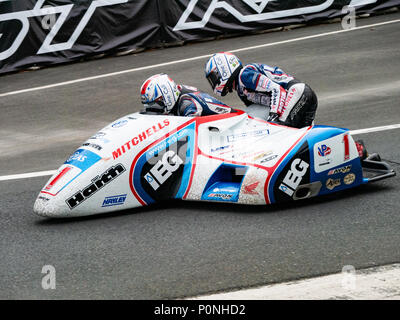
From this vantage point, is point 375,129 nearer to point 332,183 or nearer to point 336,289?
point 332,183

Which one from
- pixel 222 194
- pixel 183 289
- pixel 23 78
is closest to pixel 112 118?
pixel 23 78

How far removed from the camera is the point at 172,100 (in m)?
A: 7.24

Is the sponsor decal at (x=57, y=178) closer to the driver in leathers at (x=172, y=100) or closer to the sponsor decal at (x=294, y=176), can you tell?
the driver in leathers at (x=172, y=100)

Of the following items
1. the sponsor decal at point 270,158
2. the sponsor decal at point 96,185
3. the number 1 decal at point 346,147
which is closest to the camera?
the sponsor decal at point 96,185

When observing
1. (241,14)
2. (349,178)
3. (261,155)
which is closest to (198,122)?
(261,155)

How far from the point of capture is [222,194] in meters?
6.79

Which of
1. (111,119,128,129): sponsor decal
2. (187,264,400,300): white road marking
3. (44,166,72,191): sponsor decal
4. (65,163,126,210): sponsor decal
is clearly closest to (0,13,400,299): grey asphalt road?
(187,264,400,300): white road marking

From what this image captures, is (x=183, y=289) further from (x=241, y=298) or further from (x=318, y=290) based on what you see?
(x=318, y=290)

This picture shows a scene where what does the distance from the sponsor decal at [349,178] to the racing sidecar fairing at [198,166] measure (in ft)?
0.03

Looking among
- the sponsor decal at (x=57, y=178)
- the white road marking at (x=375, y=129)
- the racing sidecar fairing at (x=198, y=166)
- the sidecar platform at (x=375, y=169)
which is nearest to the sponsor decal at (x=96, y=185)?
the racing sidecar fairing at (x=198, y=166)

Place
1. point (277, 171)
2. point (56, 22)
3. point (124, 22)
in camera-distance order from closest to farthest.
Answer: point (277, 171), point (56, 22), point (124, 22)

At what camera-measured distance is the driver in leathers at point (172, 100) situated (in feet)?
23.6

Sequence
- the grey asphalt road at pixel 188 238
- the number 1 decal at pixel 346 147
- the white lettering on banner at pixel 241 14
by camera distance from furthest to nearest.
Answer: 1. the white lettering on banner at pixel 241 14
2. the number 1 decal at pixel 346 147
3. the grey asphalt road at pixel 188 238

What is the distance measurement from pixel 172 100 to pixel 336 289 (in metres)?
2.89
